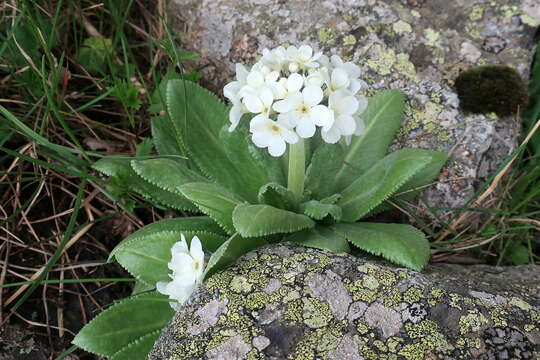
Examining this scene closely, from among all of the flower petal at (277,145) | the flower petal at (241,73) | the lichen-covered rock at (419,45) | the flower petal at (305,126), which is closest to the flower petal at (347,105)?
the flower petal at (305,126)

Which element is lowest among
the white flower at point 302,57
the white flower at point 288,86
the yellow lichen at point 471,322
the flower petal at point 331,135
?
the yellow lichen at point 471,322

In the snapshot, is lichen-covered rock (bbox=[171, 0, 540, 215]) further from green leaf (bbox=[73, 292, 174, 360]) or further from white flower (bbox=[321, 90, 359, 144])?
green leaf (bbox=[73, 292, 174, 360])

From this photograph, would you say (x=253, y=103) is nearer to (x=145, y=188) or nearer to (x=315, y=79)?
(x=315, y=79)

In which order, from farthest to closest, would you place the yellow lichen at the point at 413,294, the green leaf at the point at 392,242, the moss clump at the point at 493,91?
the moss clump at the point at 493,91 < the green leaf at the point at 392,242 < the yellow lichen at the point at 413,294

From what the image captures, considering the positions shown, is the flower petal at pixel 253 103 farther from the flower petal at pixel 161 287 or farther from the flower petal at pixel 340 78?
the flower petal at pixel 161 287

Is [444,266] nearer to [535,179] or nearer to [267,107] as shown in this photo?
[535,179]

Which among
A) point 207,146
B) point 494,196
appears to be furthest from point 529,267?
point 207,146

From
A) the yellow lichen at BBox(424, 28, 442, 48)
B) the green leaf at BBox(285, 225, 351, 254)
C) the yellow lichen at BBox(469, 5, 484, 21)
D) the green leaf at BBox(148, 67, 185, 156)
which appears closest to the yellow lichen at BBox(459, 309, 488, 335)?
the green leaf at BBox(285, 225, 351, 254)

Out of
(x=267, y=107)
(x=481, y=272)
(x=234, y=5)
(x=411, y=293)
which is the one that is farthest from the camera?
(x=234, y=5)

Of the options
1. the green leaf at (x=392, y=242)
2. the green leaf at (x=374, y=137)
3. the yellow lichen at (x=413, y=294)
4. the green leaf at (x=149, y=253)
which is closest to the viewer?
the yellow lichen at (x=413, y=294)
